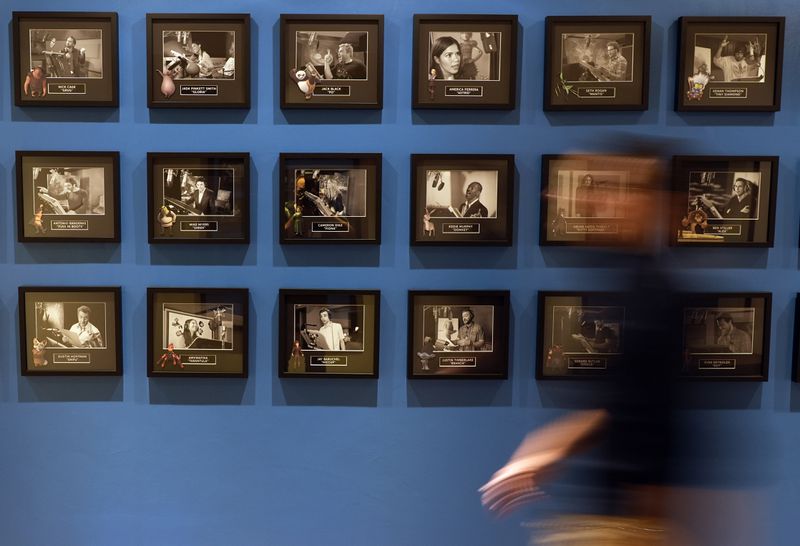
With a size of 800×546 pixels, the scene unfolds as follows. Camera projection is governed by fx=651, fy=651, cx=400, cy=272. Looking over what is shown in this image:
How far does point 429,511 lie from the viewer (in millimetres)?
2551

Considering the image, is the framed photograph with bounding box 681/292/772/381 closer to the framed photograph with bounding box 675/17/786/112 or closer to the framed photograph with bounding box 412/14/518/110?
the framed photograph with bounding box 675/17/786/112

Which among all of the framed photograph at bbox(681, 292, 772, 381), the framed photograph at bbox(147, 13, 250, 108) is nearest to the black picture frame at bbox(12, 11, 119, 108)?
the framed photograph at bbox(147, 13, 250, 108)

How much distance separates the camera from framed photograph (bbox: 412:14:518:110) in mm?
2389

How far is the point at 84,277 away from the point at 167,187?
47cm

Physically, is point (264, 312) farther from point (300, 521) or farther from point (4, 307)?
point (4, 307)

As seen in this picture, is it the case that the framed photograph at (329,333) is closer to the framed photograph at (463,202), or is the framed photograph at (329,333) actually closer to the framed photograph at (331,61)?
the framed photograph at (463,202)

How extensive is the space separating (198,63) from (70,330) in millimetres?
1117

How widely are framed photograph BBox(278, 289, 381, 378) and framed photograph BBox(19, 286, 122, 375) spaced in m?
0.64

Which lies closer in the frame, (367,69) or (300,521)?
(367,69)

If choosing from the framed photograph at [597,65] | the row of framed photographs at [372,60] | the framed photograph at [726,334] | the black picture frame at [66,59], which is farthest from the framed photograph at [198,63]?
the framed photograph at [726,334]

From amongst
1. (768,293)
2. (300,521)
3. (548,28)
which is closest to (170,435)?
(300,521)

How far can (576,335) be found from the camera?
2477mm

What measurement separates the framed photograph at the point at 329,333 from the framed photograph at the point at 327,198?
22 centimetres

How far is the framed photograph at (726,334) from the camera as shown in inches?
97.2
